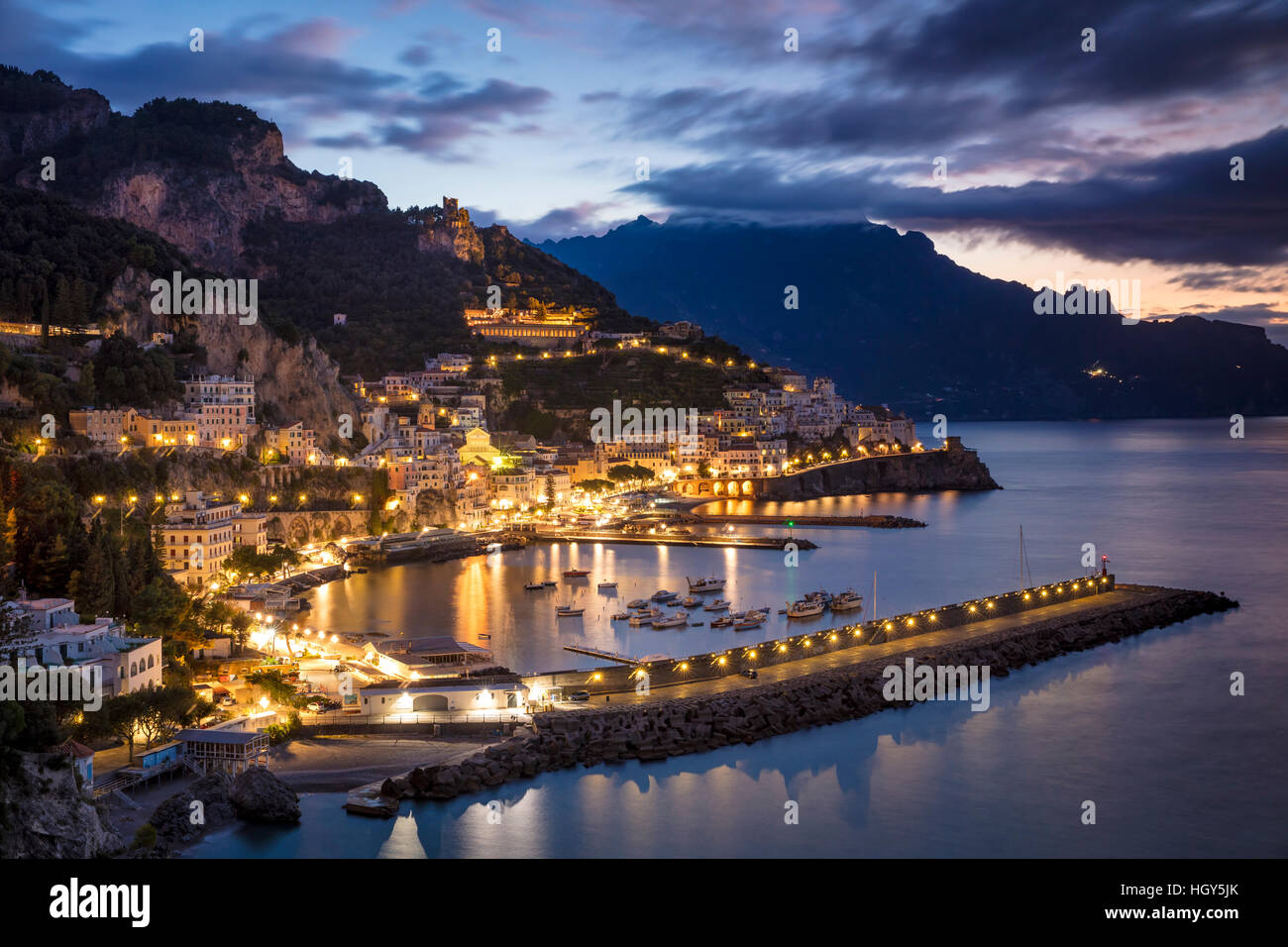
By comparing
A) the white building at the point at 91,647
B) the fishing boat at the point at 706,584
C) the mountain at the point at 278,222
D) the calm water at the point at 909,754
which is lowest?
the calm water at the point at 909,754

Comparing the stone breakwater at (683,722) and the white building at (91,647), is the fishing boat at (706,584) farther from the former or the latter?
the white building at (91,647)

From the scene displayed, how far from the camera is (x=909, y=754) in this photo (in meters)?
13.8

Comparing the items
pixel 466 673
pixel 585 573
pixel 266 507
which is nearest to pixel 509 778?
pixel 466 673

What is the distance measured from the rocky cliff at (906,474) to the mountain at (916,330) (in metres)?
95.5

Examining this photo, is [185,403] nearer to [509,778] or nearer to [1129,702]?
[509,778]

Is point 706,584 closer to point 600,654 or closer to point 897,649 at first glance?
point 600,654

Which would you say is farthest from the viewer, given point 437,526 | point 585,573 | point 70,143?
point 70,143

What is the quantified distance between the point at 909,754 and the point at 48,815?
31.0 ft

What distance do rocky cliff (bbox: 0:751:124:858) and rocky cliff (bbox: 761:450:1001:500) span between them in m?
41.8

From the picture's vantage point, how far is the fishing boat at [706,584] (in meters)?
25.0

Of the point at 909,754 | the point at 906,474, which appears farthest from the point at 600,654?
the point at 906,474

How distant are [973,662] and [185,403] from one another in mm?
21038

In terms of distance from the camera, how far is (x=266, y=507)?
28.9 metres

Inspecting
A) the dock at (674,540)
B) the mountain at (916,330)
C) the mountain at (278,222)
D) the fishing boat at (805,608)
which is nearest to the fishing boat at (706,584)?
the fishing boat at (805,608)
